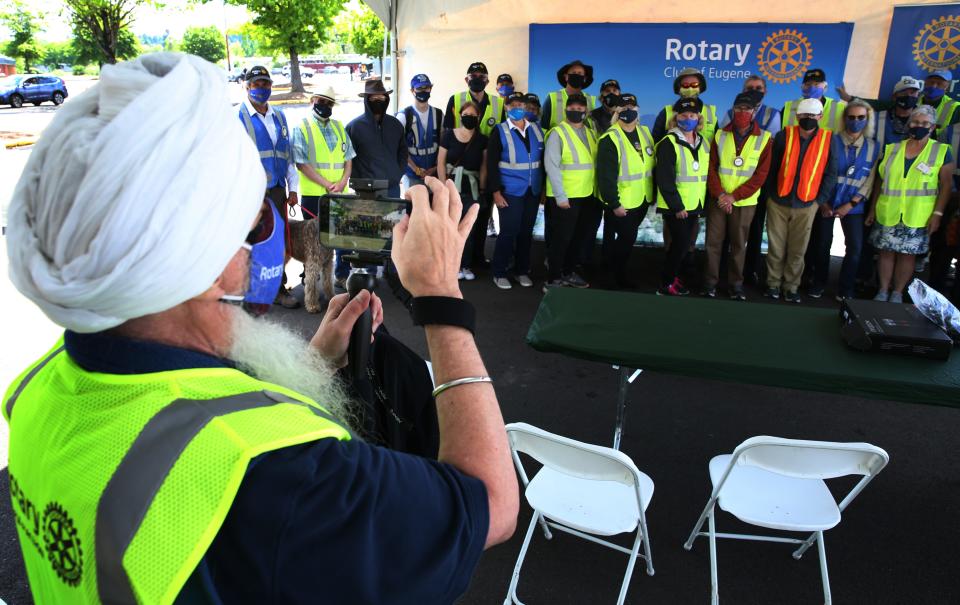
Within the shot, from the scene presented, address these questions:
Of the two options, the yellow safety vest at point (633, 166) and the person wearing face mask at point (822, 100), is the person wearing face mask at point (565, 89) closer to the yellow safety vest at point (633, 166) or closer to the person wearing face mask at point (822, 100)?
the yellow safety vest at point (633, 166)

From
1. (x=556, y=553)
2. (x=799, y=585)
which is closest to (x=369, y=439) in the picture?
(x=556, y=553)

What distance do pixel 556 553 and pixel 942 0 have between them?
6.46 metres

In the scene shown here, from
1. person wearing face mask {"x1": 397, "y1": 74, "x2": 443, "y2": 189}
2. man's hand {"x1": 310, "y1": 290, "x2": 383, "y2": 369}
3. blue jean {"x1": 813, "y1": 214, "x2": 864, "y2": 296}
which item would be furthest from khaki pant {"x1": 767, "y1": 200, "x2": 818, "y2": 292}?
man's hand {"x1": 310, "y1": 290, "x2": 383, "y2": 369}

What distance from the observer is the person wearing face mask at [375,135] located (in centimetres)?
590

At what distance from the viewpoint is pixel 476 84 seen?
6.48m

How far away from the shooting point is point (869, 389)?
8.39 ft

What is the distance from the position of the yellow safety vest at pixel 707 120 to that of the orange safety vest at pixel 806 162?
2.10 ft

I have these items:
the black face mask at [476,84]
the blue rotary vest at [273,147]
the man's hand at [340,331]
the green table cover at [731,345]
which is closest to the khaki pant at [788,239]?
the green table cover at [731,345]

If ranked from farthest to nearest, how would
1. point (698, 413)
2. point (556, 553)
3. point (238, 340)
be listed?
point (698, 413) < point (556, 553) < point (238, 340)

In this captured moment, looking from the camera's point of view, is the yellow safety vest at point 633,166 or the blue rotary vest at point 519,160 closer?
the yellow safety vest at point 633,166

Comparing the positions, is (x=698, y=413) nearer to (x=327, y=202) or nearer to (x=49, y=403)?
(x=327, y=202)

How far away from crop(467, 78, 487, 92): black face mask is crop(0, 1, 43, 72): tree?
2281 centimetres

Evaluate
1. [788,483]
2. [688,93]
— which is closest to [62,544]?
[788,483]

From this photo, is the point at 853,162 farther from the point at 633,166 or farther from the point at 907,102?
the point at 633,166
